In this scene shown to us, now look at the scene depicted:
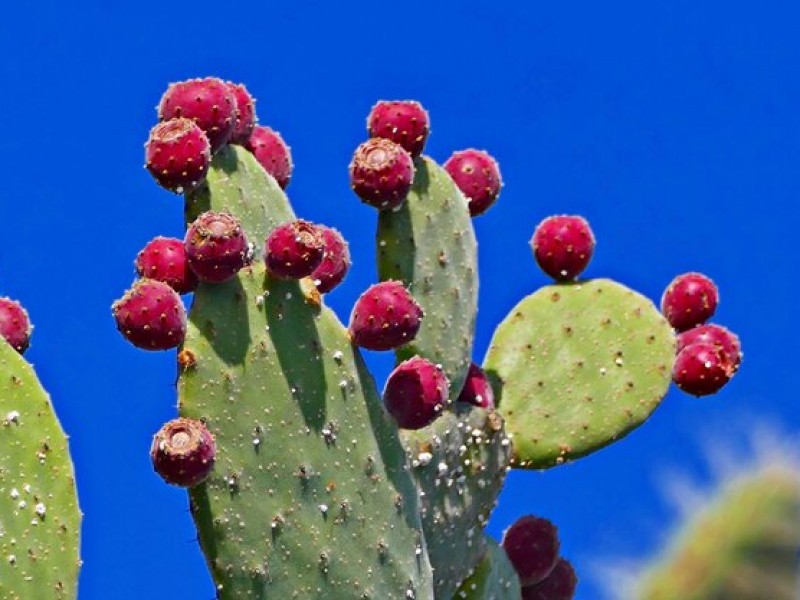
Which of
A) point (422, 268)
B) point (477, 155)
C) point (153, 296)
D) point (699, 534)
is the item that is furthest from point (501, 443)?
point (699, 534)

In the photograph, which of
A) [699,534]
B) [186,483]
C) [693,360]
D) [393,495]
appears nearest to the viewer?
[186,483]

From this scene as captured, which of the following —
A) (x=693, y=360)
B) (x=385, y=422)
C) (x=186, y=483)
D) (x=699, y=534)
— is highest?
(x=699, y=534)

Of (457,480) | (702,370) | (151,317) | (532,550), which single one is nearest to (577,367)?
(702,370)

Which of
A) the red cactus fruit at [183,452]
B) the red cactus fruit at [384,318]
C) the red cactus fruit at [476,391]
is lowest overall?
the red cactus fruit at [183,452]

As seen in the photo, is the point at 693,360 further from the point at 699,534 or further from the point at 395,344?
the point at 699,534

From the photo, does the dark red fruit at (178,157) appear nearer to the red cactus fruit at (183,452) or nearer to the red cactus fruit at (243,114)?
the red cactus fruit at (243,114)

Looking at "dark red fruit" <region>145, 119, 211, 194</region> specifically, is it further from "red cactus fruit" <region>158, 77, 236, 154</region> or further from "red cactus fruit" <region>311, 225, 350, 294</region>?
"red cactus fruit" <region>311, 225, 350, 294</region>

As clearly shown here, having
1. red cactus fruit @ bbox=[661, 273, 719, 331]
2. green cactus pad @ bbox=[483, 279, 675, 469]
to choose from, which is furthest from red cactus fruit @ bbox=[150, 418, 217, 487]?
red cactus fruit @ bbox=[661, 273, 719, 331]

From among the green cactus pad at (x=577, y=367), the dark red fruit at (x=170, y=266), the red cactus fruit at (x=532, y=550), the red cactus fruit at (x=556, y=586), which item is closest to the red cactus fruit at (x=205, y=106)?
the dark red fruit at (x=170, y=266)
